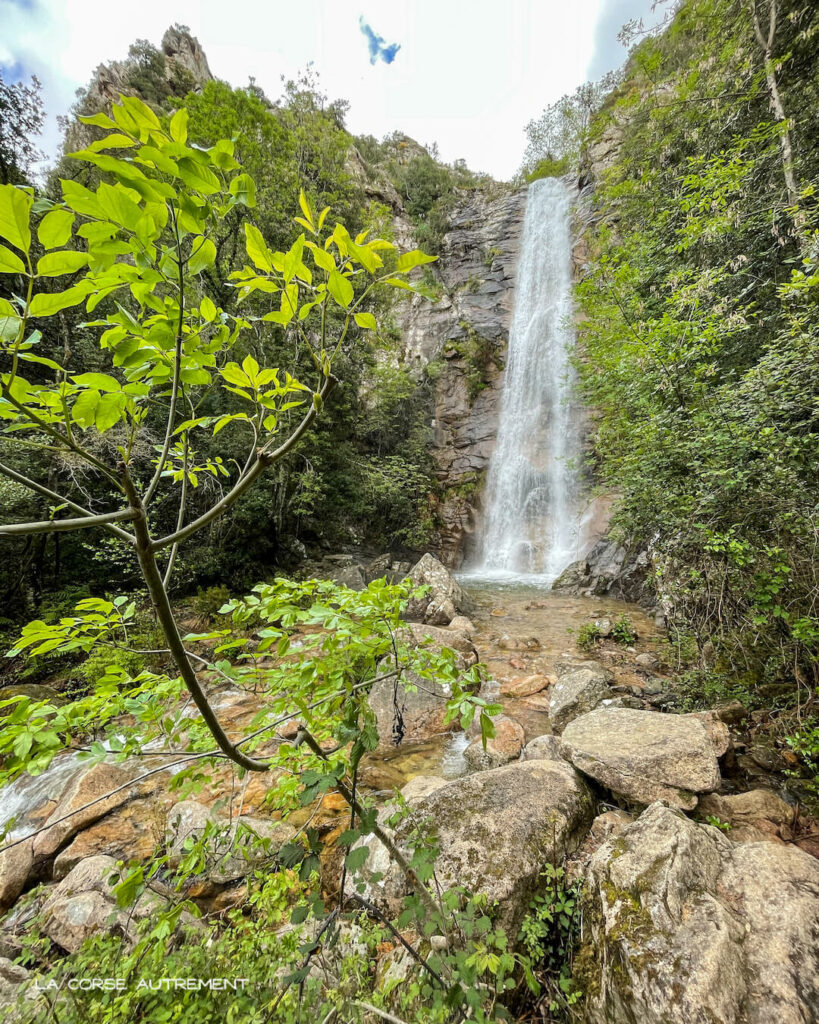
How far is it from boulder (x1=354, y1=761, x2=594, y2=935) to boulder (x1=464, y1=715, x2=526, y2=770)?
83cm

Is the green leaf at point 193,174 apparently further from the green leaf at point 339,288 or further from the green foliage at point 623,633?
the green foliage at point 623,633

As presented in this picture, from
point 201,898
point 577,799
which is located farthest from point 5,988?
point 577,799

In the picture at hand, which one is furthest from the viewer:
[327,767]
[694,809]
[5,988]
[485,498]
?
[485,498]

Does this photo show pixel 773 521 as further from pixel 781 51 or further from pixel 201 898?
pixel 781 51

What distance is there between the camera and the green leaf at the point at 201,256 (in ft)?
2.70

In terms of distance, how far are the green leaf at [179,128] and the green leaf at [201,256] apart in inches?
6.5

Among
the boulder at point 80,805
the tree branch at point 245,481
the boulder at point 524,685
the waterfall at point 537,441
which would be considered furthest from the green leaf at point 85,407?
the waterfall at point 537,441

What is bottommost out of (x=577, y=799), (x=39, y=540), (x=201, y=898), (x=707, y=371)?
(x=201, y=898)

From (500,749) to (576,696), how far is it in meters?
1.08

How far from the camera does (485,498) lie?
15.8 metres

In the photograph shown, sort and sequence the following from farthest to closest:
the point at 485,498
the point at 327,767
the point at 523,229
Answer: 1. the point at 523,229
2. the point at 485,498
3. the point at 327,767

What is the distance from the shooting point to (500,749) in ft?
11.5

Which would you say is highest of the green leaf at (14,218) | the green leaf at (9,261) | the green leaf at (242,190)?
the green leaf at (242,190)

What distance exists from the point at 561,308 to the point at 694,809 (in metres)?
18.8
